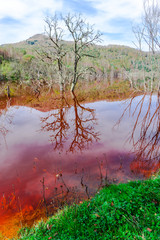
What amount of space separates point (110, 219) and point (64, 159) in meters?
3.20

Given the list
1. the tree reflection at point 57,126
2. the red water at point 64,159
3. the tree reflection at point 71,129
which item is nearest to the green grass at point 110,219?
the red water at point 64,159

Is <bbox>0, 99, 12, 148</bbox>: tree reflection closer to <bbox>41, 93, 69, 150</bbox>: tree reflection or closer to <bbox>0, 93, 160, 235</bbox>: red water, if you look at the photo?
<bbox>0, 93, 160, 235</bbox>: red water

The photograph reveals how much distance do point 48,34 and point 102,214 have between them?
2267 centimetres

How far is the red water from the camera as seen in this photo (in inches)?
168

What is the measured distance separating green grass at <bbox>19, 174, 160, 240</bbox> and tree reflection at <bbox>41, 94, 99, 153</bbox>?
10.8 ft

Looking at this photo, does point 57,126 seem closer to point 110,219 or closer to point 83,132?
point 83,132

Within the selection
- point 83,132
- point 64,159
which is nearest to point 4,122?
point 83,132

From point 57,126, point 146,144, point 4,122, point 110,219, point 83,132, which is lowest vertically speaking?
point 110,219

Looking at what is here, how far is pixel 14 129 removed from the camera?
30.2ft

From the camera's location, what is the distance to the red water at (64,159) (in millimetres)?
4270

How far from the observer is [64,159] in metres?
6.07

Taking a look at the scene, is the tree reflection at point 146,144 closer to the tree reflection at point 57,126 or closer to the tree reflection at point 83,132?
the tree reflection at point 83,132

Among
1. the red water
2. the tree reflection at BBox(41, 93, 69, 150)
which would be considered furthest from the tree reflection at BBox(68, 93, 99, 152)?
the tree reflection at BBox(41, 93, 69, 150)

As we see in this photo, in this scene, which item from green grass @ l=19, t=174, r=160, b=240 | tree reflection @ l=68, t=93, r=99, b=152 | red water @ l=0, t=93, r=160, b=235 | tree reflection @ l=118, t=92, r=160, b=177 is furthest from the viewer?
tree reflection @ l=68, t=93, r=99, b=152
